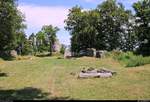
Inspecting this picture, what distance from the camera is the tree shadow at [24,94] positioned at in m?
16.0

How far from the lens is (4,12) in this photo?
1142 inches

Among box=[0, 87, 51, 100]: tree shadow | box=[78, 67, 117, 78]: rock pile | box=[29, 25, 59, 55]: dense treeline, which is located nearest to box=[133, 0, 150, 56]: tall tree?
box=[29, 25, 59, 55]: dense treeline

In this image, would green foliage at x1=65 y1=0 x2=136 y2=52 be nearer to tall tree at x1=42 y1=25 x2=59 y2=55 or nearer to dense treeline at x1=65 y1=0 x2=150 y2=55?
dense treeline at x1=65 y1=0 x2=150 y2=55

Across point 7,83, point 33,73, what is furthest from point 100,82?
point 33,73

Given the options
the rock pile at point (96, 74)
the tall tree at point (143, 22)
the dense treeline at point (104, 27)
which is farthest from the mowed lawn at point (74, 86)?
the dense treeline at point (104, 27)

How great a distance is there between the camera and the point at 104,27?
61906mm

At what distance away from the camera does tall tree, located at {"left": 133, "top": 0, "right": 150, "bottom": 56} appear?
55225mm

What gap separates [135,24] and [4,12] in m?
33.7

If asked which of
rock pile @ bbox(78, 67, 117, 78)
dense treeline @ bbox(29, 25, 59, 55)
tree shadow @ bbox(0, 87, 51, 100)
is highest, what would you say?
Result: dense treeline @ bbox(29, 25, 59, 55)

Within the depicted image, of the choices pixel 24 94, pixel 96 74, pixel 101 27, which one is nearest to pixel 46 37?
pixel 101 27

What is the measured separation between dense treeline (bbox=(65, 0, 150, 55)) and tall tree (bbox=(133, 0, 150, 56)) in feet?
1.27

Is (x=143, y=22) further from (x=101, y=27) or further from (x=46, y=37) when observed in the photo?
(x=46, y=37)

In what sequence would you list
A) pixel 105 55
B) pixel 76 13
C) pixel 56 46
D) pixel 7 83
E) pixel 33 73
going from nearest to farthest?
pixel 7 83
pixel 33 73
pixel 105 55
pixel 76 13
pixel 56 46

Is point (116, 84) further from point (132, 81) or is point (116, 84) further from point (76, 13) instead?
point (76, 13)
